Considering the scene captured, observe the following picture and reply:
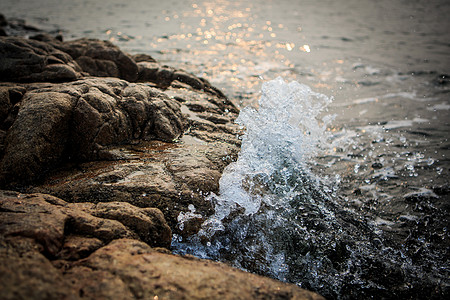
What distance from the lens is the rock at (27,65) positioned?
481cm

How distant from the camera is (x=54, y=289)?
5.18ft

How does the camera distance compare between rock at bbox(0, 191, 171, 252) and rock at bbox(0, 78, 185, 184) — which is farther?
rock at bbox(0, 78, 185, 184)

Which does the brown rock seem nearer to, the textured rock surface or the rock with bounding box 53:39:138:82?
the textured rock surface

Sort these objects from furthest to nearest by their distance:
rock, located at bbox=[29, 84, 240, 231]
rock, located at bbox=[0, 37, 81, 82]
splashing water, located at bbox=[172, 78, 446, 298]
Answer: rock, located at bbox=[0, 37, 81, 82]
rock, located at bbox=[29, 84, 240, 231]
splashing water, located at bbox=[172, 78, 446, 298]

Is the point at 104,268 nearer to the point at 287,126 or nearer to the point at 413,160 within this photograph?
the point at 287,126

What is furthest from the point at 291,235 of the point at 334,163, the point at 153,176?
the point at 334,163

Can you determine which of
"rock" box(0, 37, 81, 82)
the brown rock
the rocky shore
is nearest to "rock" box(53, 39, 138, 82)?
the rocky shore

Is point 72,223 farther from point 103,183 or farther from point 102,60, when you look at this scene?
point 102,60

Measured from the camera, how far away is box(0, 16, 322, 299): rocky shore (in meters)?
1.81

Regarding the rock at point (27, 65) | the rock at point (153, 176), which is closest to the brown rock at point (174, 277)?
the rock at point (153, 176)

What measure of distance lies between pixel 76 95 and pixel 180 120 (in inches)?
63.6

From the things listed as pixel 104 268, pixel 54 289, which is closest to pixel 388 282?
pixel 104 268

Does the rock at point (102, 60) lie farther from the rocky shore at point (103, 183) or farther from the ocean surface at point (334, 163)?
the ocean surface at point (334, 163)

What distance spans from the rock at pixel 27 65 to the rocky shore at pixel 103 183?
19 millimetres
